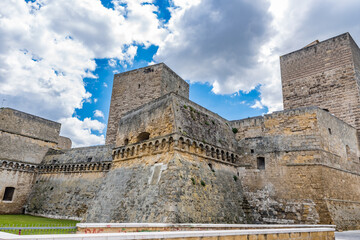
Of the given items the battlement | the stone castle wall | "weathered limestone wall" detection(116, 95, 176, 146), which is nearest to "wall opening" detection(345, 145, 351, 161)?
the battlement

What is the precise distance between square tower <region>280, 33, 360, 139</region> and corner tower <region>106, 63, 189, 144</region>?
967 cm

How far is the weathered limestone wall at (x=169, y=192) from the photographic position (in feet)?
33.7

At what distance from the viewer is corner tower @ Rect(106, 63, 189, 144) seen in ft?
70.1

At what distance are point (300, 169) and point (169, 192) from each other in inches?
298

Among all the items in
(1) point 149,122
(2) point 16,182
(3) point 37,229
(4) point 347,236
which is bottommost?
(3) point 37,229

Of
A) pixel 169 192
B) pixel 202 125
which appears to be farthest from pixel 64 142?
pixel 169 192

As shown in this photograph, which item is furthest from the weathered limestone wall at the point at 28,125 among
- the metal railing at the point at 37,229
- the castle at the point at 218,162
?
the metal railing at the point at 37,229

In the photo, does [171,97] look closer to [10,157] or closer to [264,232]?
[264,232]

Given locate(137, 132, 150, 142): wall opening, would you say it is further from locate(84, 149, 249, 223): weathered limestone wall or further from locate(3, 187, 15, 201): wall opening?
locate(3, 187, 15, 201): wall opening

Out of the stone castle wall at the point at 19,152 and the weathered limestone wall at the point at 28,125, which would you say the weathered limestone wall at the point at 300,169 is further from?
the weathered limestone wall at the point at 28,125

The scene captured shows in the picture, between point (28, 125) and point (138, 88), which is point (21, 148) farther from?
point (138, 88)

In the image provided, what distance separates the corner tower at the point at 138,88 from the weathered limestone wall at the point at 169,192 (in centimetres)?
816

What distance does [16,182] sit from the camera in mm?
21359

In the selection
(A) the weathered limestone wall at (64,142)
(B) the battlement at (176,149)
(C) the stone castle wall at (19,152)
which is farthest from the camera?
(A) the weathered limestone wall at (64,142)
